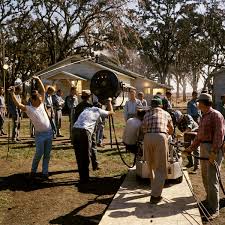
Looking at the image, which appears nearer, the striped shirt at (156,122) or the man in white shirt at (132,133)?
the striped shirt at (156,122)

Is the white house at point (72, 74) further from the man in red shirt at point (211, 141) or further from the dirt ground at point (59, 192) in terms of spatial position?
the man in red shirt at point (211, 141)

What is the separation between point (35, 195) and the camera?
8219mm

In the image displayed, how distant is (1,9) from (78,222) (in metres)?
33.4

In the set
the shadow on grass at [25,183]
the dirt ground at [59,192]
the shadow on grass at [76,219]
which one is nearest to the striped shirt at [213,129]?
the dirt ground at [59,192]

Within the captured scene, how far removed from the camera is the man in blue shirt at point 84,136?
8.80m

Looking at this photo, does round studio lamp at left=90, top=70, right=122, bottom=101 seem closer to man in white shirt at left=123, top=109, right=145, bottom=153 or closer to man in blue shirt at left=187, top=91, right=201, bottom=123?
man in white shirt at left=123, top=109, right=145, bottom=153

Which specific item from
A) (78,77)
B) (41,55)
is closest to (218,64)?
(41,55)

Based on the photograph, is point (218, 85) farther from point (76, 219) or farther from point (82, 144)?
point (76, 219)

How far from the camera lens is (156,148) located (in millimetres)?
7027

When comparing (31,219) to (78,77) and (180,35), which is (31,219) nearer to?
(78,77)

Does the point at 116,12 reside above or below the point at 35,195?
above

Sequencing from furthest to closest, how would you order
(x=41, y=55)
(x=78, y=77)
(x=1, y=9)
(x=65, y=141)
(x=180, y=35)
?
(x=180, y=35)
(x=41, y=55)
(x=1, y=9)
(x=78, y=77)
(x=65, y=141)

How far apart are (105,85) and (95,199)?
316 centimetres

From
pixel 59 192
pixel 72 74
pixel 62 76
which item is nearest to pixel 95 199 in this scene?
pixel 59 192
